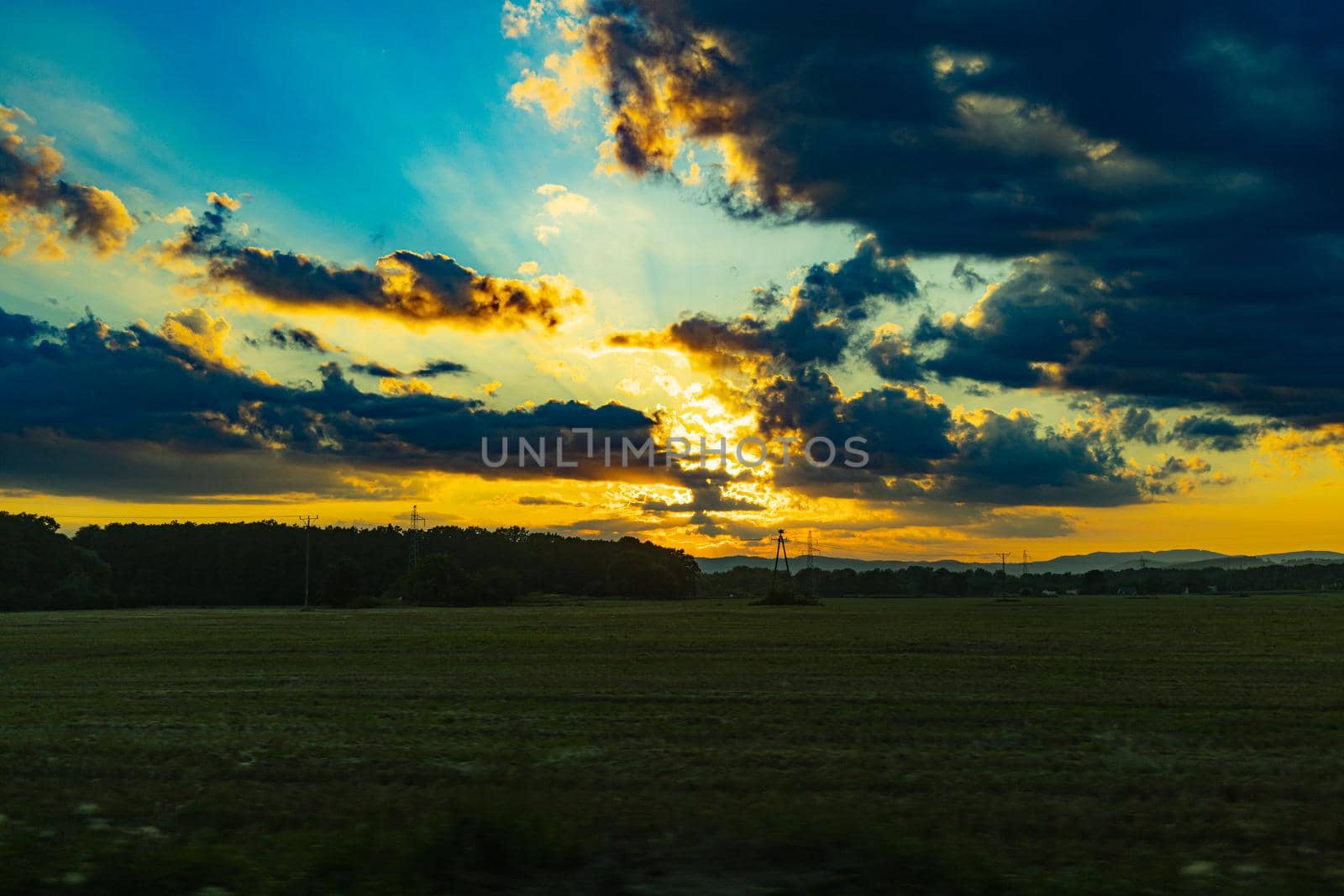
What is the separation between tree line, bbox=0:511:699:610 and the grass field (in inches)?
4614

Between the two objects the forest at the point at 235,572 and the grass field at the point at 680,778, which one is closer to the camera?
the grass field at the point at 680,778

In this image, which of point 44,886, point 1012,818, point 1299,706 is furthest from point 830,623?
point 44,886

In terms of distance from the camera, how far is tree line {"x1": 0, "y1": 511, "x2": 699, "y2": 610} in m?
148

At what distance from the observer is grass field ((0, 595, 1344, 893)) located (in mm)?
9656

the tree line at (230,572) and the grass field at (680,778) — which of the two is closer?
the grass field at (680,778)

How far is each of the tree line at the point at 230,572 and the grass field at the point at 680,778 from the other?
4614 inches

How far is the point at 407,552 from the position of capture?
19812cm

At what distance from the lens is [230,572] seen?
17050cm

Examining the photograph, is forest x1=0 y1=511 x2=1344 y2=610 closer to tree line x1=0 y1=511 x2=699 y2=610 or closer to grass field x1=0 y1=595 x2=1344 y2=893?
tree line x1=0 y1=511 x2=699 y2=610

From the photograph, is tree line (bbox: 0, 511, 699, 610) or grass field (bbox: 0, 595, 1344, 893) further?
tree line (bbox: 0, 511, 699, 610)

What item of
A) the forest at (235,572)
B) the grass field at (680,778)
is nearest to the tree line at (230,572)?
the forest at (235,572)

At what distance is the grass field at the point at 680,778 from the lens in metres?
9.66

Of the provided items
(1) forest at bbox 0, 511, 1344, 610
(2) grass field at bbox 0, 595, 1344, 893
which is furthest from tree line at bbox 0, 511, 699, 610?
(2) grass field at bbox 0, 595, 1344, 893

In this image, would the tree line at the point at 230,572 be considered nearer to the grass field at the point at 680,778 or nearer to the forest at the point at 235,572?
the forest at the point at 235,572
